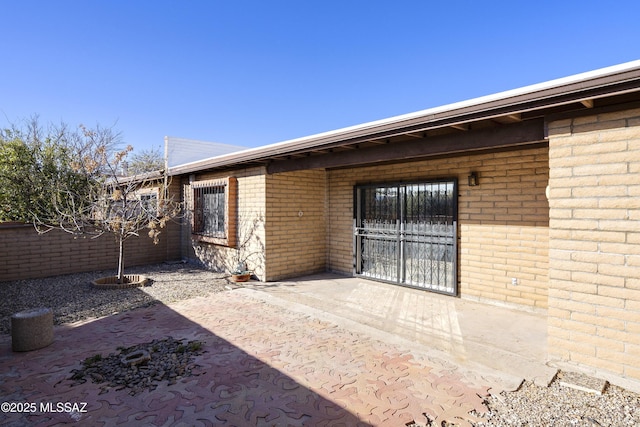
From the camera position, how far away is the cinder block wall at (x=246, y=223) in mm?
7551

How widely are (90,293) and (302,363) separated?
5449 mm

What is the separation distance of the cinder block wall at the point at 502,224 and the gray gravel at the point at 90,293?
5171mm

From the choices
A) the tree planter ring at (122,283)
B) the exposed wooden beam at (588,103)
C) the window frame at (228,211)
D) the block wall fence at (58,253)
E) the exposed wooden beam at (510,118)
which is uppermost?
the exposed wooden beam at (510,118)

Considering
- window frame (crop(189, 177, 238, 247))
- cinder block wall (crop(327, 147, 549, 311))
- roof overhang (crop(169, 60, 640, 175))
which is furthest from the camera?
window frame (crop(189, 177, 238, 247))

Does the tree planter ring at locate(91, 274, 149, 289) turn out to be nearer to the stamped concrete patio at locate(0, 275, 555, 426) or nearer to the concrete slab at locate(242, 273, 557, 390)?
the stamped concrete patio at locate(0, 275, 555, 426)

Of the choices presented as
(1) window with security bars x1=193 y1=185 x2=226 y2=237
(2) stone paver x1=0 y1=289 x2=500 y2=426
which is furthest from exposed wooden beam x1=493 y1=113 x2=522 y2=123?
(1) window with security bars x1=193 y1=185 x2=226 y2=237

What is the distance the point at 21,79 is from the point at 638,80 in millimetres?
14482

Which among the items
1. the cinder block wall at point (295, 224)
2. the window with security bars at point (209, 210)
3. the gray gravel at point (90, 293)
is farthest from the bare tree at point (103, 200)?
the cinder block wall at point (295, 224)

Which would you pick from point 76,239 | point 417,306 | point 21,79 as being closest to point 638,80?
point 417,306

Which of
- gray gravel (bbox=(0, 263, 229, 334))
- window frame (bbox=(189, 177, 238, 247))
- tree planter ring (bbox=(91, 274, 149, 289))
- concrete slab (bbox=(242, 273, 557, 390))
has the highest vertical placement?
window frame (bbox=(189, 177, 238, 247))

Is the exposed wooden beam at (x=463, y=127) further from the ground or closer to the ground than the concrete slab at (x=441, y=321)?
further from the ground

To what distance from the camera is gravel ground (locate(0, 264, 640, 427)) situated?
2.59m

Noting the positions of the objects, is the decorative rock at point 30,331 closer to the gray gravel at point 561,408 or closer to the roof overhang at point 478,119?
the roof overhang at point 478,119

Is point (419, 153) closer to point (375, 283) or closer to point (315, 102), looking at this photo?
point (375, 283)
